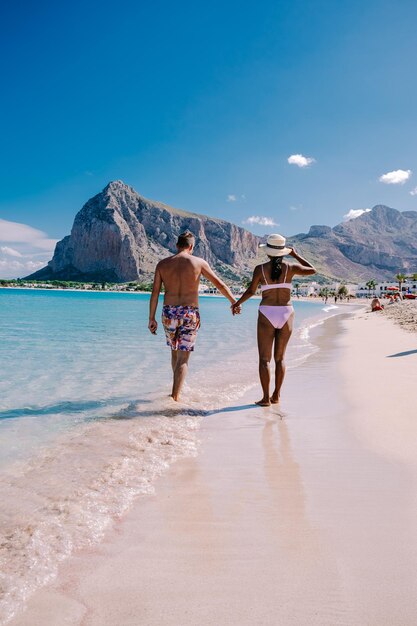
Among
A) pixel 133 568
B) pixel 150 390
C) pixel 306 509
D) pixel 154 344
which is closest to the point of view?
pixel 133 568

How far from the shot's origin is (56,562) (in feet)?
7.53

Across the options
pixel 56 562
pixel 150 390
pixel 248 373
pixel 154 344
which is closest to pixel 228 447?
pixel 56 562

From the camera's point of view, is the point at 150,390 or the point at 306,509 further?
the point at 150,390

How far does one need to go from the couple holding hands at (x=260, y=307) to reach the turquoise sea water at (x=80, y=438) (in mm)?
761

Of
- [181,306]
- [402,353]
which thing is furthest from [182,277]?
[402,353]

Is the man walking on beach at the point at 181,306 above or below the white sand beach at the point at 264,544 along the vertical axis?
above

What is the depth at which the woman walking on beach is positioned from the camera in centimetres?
595

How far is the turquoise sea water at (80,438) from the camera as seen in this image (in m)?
2.54

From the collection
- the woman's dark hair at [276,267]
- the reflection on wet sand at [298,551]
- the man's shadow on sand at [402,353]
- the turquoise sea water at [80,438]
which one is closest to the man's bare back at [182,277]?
the woman's dark hair at [276,267]

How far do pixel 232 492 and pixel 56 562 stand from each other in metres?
1.29

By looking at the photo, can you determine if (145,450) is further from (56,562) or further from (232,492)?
(56,562)

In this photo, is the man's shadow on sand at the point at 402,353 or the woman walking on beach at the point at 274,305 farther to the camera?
the man's shadow on sand at the point at 402,353

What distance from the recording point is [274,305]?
6.06m

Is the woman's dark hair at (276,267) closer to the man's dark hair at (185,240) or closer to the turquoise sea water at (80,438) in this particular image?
the man's dark hair at (185,240)
